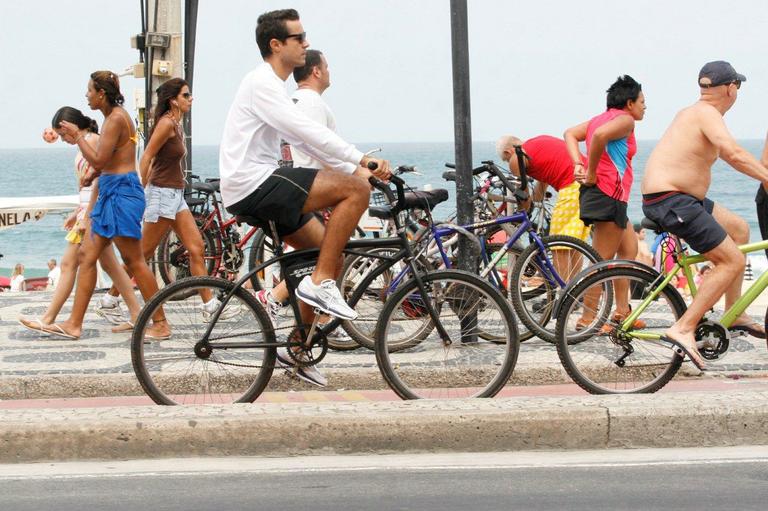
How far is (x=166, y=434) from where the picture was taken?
6.27 meters

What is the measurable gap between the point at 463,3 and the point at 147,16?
215 inches

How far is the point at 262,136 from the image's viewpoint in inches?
271

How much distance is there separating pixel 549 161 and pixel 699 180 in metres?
2.47

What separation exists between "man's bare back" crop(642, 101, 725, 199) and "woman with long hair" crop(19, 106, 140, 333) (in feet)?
12.6

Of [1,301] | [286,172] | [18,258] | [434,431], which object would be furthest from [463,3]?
[18,258]

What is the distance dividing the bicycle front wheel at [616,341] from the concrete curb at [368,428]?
77cm

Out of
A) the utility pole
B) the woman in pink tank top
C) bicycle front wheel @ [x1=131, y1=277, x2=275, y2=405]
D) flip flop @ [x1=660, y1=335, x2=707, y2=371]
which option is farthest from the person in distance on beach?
the utility pole

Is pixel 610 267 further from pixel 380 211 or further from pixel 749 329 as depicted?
pixel 380 211

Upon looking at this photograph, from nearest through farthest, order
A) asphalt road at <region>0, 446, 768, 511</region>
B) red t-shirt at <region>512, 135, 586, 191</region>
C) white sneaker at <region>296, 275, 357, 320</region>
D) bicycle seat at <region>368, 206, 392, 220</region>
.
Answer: asphalt road at <region>0, 446, 768, 511</region>
white sneaker at <region>296, 275, 357, 320</region>
bicycle seat at <region>368, 206, 392, 220</region>
red t-shirt at <region>512, 135, 586, 191</region>

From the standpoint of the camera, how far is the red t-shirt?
31.9 feet

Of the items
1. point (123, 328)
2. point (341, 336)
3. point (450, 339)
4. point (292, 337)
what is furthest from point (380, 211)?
point (292, 337)

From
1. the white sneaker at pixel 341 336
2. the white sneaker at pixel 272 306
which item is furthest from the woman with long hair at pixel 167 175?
the white sneaker at pixel 272 306

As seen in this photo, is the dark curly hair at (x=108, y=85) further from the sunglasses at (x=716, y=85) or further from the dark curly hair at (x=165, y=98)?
the sunglasses at (x=716, y=85)

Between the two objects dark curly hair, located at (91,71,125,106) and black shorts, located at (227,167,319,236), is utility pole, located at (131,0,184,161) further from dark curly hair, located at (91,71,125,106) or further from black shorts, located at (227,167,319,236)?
black shorts, located at (227,167,319,236)
